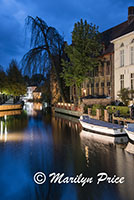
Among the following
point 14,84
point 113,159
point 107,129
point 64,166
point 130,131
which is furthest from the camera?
point 14,84

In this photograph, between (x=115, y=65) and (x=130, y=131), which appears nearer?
(x=130, y=131)

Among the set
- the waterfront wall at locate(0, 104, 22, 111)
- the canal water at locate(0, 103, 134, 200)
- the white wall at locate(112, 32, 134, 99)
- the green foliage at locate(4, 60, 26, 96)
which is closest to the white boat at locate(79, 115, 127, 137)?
the canal water at locate(0, 103, 134, 200)

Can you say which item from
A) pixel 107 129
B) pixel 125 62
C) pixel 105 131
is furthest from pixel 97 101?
pixel 107 129

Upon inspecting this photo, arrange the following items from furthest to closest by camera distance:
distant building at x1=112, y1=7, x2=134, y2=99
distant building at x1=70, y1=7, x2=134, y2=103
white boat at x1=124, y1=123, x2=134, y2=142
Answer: distant building at x1=70, y1=7, x2=134, y2=103 → distant building at x1=112, y1=7, x2=134, y2=99 → white boat at x1=124, y1=123, x2=134, y2=142

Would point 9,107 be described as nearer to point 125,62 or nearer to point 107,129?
point 125,62

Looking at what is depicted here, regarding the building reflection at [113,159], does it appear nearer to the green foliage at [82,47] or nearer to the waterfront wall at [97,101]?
the waterfront wall at [97,101]

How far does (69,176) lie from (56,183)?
0.75 metres

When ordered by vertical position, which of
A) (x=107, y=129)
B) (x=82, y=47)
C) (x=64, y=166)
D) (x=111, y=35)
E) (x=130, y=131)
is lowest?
(x=64, y=166)

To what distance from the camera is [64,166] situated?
30.8 feet

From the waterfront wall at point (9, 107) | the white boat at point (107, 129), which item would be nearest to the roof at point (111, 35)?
the white boat at point (107, 129)

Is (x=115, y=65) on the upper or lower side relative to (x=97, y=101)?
upper

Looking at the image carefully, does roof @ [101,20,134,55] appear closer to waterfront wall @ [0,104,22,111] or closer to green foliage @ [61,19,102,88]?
green foliage @ [61,19,102,88]

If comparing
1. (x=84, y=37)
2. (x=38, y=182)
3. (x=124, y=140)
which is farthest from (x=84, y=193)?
(x=84, y=37)

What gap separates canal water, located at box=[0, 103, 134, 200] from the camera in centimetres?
697
